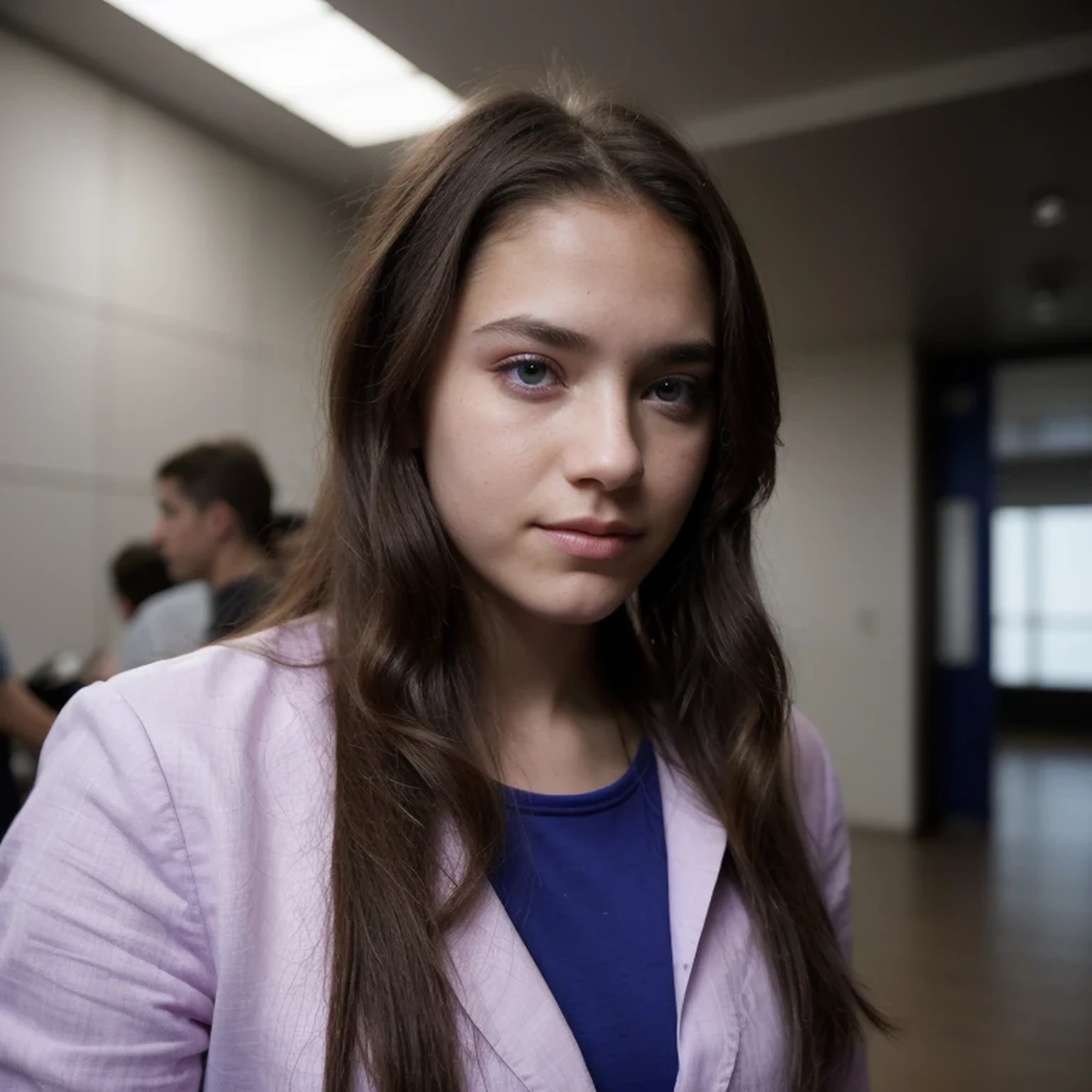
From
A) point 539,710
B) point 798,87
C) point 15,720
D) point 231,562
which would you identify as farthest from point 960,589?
point 539,710

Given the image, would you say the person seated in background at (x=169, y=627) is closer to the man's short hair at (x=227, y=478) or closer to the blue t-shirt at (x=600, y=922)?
the man's short hair at (x=227, y=478)

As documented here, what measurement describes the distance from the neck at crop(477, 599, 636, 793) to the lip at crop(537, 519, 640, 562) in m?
0.16

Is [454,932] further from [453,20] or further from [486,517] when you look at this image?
[453,20]

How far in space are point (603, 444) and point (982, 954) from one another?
415 centimetres

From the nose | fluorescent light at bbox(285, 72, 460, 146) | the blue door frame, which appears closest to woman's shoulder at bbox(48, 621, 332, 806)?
the nose

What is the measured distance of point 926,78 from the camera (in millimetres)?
2887

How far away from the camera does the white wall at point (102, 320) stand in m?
2.62

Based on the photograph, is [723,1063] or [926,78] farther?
[926,78]

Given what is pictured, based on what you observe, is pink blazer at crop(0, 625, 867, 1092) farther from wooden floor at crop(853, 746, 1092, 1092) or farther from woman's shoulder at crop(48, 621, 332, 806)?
wooden floor at crop(853, 746, 1092, 1092)

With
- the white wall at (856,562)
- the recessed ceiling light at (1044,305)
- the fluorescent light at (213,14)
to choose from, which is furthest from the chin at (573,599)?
the white wall at (856,562)

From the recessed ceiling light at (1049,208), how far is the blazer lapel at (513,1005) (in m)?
3.79

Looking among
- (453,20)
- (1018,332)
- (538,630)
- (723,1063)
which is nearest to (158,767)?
(538,630)

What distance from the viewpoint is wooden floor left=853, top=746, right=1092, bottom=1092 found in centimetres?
314

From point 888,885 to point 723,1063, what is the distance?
4590 millimetres
